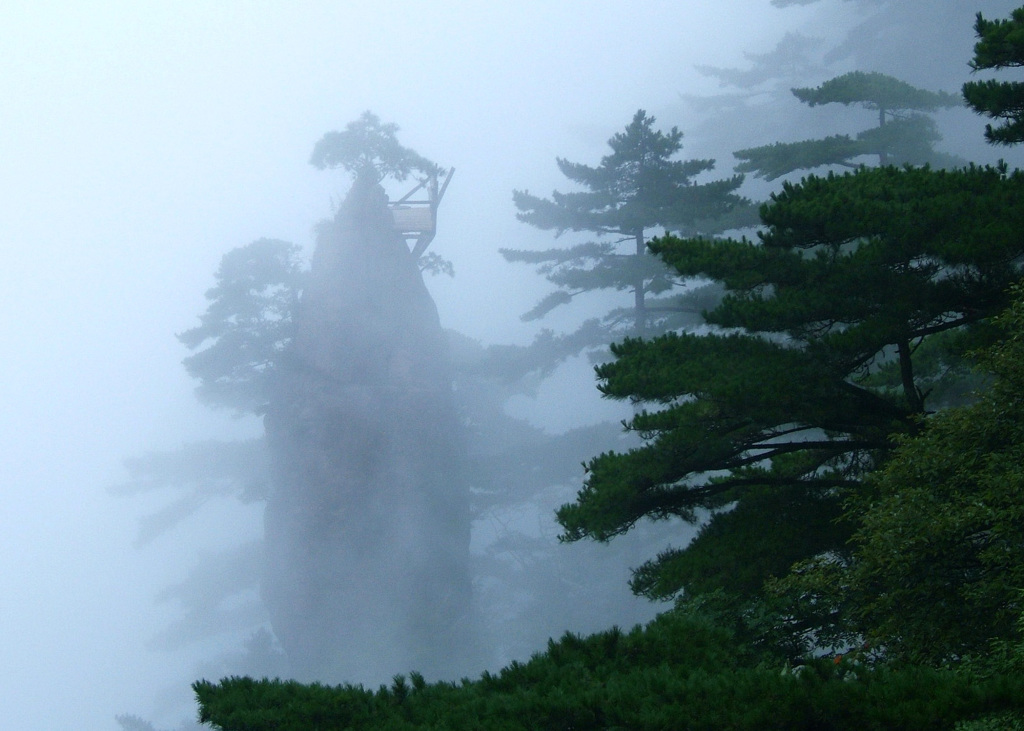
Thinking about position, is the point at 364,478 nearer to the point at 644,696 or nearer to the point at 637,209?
the point at 637,209

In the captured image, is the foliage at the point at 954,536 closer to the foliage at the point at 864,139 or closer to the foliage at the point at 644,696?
the foliage at the point at 644,696

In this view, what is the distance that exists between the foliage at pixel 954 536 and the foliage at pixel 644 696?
1.32 m

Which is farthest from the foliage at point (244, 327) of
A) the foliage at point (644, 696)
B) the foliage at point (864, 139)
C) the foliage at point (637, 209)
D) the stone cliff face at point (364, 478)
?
the foliage at point (644, 696)

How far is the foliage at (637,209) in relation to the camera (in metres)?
22.8

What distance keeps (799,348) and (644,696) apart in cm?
641

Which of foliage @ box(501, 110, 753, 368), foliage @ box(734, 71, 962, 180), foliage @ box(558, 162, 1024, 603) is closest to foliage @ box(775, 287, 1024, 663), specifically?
foliage @ box(558, 162, 1024, 603)

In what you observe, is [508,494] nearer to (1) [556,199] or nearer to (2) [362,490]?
(2) [362,490]

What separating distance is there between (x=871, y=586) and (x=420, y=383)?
24.6 m

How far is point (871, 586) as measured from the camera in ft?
23.6

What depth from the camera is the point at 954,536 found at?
6484 mm

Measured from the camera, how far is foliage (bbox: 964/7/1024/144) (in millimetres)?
9665

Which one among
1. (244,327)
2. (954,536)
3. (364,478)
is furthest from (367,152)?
(954,536)

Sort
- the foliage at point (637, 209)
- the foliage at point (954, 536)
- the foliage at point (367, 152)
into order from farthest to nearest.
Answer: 1. the foliage at point (367, 152)
2. the foliage at point (637, 209)
3. the foliage at point (954, 536)

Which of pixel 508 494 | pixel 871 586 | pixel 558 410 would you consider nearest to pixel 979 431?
pixel 871 586
